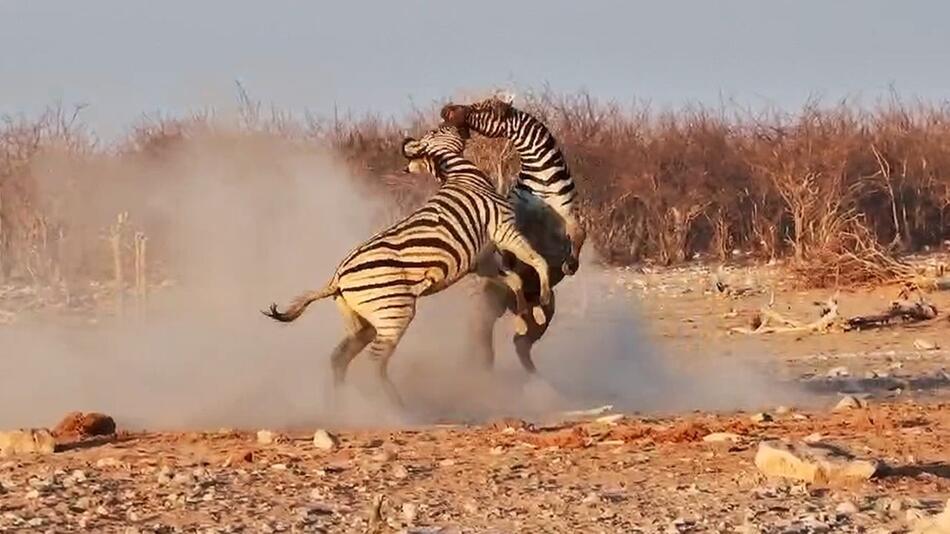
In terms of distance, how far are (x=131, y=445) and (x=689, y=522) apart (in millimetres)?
3512

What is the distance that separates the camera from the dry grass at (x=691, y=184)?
24.5 meters

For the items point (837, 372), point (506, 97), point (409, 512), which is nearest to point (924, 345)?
point (837, 372)

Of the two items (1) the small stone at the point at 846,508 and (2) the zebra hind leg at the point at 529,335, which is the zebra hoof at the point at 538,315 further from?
(1) the small stone at the point at 846,508

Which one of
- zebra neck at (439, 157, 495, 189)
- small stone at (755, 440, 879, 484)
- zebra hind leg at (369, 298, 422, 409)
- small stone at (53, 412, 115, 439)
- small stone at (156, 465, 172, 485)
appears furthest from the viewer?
zebra neck at (439, 157, 495, 189)

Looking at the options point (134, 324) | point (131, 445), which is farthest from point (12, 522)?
point (134, 324)

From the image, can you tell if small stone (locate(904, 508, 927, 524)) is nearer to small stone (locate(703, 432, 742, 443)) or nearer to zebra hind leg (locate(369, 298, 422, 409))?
small stone (locate(703, 432, 742, 443))

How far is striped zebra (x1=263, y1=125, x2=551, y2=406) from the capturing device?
10.6m

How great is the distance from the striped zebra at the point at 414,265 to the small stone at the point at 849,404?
6.60ft

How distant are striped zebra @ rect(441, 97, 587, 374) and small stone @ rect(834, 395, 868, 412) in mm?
2011

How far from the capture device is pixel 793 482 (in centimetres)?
777

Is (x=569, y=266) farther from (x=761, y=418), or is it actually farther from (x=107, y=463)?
(x=107, y=463)

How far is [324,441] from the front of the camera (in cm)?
898

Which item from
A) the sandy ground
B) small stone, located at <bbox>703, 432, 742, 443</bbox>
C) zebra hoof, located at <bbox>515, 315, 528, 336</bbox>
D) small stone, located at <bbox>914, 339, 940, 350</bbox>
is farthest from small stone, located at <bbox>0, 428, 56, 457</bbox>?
small stone, located at <bbox>914, 339, 940, 350</bbox>

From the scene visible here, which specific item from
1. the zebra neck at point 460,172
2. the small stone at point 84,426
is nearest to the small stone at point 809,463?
the small stone at point 84,426
